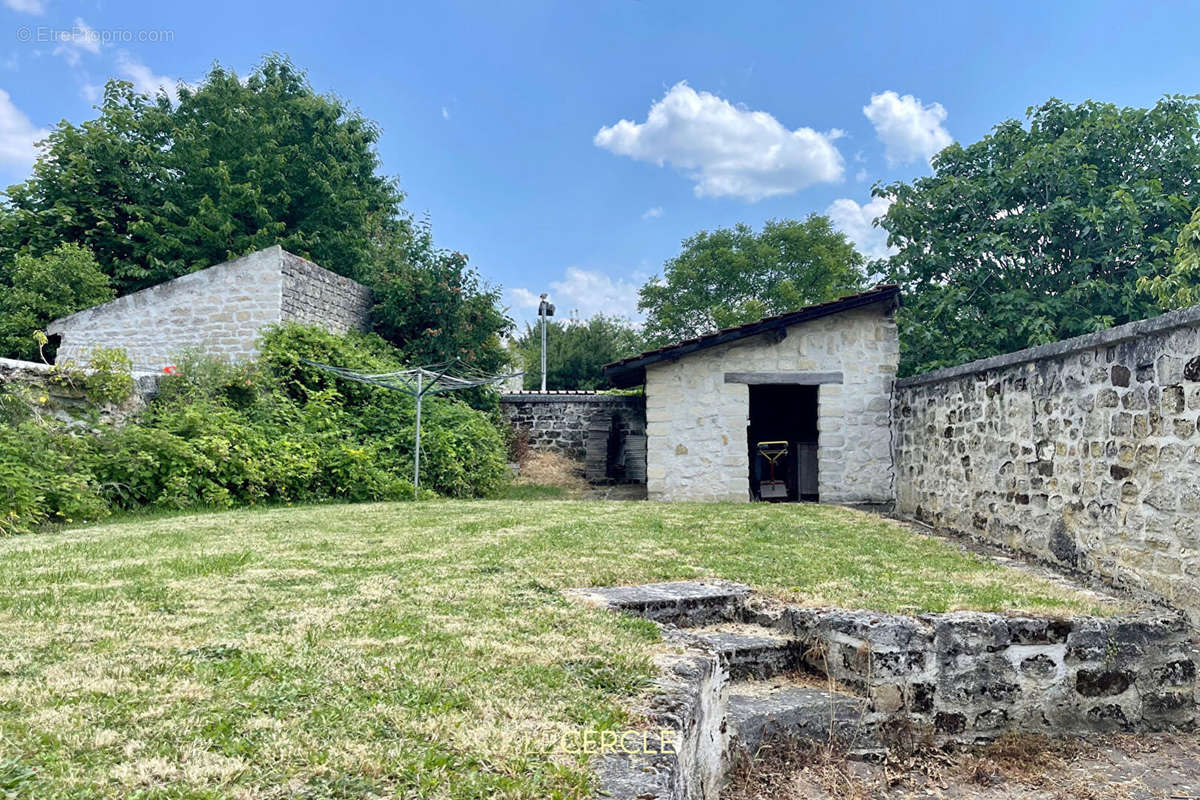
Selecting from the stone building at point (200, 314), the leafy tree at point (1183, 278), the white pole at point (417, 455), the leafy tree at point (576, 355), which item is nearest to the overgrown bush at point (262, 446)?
the white pole at point (417, 455)

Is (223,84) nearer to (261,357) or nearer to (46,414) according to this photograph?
(261,357)

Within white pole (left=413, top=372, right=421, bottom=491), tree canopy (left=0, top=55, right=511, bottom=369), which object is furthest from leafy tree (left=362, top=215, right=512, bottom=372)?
white pole (left=413, top=372, right=421, bottom=491)

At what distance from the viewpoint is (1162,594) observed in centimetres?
452

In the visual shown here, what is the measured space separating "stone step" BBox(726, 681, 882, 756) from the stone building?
10.7m

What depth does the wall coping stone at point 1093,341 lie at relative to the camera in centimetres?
444

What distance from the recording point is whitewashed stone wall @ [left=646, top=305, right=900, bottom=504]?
10.6m

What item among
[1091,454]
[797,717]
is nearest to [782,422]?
[1091,454]

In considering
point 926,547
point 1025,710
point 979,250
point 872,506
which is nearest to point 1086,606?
point 1025,710

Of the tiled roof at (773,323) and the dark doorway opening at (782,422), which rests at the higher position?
the tiled roof at (773,323)

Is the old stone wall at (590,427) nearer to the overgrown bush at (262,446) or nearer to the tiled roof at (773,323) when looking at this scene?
the overgrown bush at (262,446)

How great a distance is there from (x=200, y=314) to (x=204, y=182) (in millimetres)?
8148

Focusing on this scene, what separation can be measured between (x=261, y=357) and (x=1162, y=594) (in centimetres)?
1136

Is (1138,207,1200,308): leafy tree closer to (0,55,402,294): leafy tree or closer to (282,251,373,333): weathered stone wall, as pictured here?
(282,251,373,333): weathered stone wall

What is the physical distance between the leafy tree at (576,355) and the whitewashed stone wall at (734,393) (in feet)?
52.3
